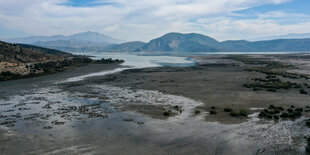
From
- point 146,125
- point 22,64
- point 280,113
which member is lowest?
point 146,125

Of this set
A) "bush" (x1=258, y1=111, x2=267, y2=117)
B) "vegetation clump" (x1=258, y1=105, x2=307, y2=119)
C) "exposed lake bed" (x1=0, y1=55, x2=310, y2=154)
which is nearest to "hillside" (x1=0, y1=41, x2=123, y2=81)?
"exposed lake bed" (x1=0, y1=55, x2=310, y2=154)

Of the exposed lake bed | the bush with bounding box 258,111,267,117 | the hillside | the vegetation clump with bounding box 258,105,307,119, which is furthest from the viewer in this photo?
the hillside

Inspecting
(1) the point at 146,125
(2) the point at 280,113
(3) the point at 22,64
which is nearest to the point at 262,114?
(2) the point at 280,113

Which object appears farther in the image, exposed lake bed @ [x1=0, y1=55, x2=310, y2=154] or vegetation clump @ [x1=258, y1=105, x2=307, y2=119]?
vegetation clump @ [x1=258, y1=105, x2=307, y2=119]

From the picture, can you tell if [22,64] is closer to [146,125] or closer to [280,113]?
[146,125]

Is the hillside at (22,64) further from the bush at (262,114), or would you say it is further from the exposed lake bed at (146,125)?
the bush at (262,114)

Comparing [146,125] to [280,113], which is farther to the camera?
[280,113]

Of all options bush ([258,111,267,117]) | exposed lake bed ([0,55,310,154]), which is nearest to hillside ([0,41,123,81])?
exposed lake bed ([0,55,310,154])

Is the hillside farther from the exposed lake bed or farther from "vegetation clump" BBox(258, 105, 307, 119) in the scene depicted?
"vegetation clump" BBox(258, 105, 307, 119)

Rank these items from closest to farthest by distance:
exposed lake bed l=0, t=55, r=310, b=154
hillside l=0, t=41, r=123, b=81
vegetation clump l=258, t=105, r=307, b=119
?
1. exposed lake bed l=0, t=55, r=310, b=154
2. vegetation clump l=258, t=105, r=307, b=119
3. hillside l=0, t=41, r=123, b=81

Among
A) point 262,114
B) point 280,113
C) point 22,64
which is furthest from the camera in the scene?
point 22,64

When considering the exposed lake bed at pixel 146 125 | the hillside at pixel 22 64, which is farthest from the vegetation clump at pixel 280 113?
the hillside at pixel 22 64

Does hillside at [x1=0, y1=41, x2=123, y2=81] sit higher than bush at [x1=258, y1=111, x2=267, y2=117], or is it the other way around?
hillside at [x1=0, y1=41, x2=123, y2=81]

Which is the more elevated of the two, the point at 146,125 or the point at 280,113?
the point at 280,113
